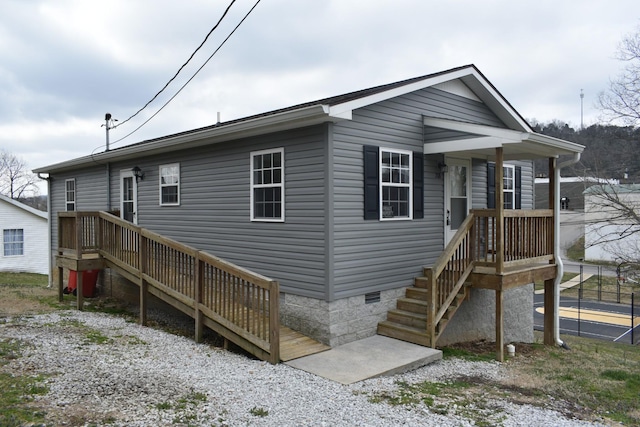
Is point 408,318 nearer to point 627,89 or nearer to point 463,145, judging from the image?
point 463,145

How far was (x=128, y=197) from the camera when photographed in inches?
470

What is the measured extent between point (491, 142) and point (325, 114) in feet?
8.80

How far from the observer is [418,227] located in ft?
26.9

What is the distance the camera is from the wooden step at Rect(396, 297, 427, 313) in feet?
24.3

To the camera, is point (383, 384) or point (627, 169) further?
point (627, 169)

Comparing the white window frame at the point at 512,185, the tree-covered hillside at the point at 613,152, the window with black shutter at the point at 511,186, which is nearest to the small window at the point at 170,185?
the window with black shutter at the point at 511,186

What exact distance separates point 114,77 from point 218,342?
9463 millimetres

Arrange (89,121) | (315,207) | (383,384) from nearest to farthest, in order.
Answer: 1. (383,384)
2. (315,207)
3. (89,121)

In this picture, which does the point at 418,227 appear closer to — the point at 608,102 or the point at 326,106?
the point at 326,106

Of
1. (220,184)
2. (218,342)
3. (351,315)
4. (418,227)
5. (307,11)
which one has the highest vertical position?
(307,11)

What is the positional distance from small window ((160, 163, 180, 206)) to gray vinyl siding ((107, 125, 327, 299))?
14cm

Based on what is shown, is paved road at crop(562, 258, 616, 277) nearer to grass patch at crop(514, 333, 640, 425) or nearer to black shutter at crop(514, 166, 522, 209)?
black shutter at crop(514, 166, 522, 209)

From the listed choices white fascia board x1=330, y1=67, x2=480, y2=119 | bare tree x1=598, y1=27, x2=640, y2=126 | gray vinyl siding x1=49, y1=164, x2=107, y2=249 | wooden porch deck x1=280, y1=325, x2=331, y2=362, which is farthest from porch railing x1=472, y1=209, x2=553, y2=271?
gray vinyl siding x1=49, y1=164, x2=107, y2=249

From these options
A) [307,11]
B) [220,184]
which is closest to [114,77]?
[220,184]
